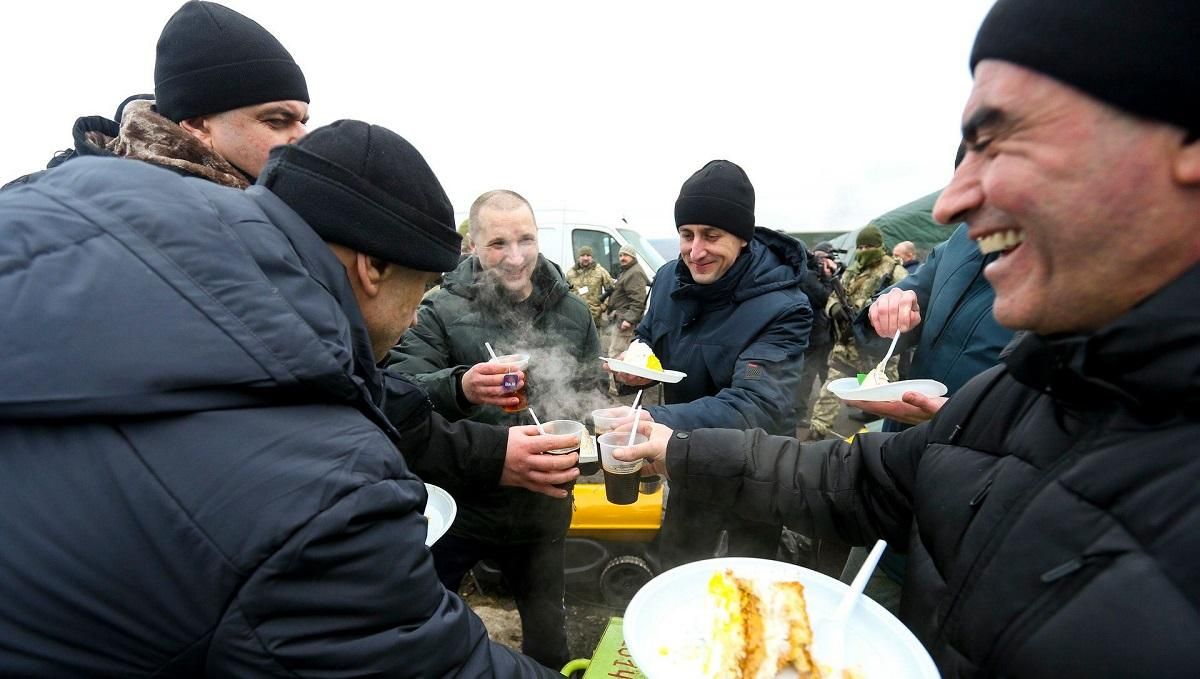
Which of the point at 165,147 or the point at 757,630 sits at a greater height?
the point at 165,147

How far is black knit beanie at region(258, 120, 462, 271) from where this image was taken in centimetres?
150

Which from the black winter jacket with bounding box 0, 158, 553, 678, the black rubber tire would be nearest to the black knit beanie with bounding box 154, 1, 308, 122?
the black winter jacket with bounding box 0, 158, 553, 678

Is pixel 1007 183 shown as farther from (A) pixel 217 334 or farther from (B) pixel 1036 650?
(A) pixel 217 334

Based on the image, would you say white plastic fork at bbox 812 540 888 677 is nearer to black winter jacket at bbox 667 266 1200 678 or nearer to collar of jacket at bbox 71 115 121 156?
black winter jacket at bbox 667 266 1200 678

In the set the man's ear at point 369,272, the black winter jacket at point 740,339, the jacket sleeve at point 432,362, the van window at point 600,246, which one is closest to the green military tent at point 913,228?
the van window at point 600,246

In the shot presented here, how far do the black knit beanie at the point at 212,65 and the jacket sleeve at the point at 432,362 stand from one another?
56.3 inches

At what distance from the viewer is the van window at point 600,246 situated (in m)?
11.5

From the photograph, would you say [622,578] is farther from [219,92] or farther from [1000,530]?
[219,92]

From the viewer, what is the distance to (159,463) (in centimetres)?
99

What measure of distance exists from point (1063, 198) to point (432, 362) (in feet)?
9.66

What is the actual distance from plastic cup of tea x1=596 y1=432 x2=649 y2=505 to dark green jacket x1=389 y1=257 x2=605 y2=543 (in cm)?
92

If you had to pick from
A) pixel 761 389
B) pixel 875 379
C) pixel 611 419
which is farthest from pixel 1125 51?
pixel 875 379

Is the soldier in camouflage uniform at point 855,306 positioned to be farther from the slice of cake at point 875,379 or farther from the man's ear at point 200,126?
the man's ear at point 200,126

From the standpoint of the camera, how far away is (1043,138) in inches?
41.9
